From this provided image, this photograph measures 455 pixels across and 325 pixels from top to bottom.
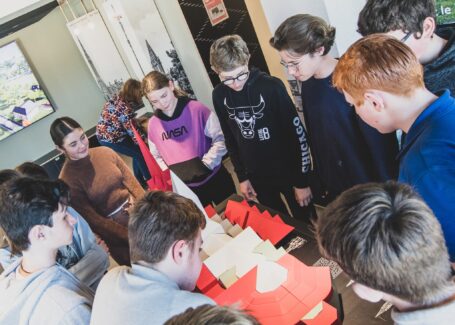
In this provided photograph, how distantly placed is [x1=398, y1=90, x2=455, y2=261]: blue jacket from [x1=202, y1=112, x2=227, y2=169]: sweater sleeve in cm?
138

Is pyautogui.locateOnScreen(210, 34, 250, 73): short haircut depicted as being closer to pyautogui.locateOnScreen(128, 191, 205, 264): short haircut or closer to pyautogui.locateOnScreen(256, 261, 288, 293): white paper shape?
pyautogui.locateOnScreen(128, 191, 205, 264): short haircut

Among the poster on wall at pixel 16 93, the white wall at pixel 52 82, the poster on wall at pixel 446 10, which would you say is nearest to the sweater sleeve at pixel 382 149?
the poster on wall at pixel 446 10

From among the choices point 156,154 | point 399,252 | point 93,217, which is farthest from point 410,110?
point 93,217

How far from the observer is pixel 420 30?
1.33 meters

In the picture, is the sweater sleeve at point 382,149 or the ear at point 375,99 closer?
the ear at point 375,99

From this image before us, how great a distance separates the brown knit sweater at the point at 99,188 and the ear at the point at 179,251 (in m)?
1.19

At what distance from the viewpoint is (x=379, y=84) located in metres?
1.04

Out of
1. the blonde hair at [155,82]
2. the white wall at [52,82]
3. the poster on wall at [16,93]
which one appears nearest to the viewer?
the blonde hair at [155,82]

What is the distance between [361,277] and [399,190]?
0.19m

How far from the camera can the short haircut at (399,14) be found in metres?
1.30

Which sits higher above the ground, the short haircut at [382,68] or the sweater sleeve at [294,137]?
the short haircut at [382,68]

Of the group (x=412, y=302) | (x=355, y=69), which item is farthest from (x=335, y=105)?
(x=412, y=302)

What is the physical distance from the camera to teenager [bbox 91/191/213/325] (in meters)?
1.00

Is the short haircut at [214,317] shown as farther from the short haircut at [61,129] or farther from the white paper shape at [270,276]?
the short haircut at [61,129]
